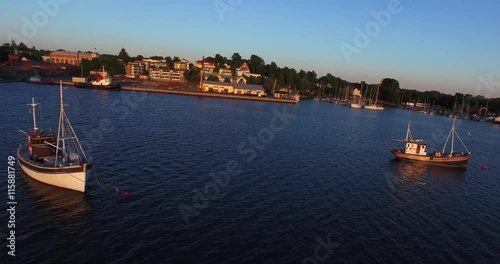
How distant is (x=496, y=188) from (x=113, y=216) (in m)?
43.4

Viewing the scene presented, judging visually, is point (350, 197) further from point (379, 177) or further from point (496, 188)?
point (496, 188)

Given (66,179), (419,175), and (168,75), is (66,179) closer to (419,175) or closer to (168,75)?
(419,175)

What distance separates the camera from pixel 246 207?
2828 cm

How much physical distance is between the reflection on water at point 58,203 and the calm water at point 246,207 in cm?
13

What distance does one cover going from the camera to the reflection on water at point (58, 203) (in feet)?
79.0

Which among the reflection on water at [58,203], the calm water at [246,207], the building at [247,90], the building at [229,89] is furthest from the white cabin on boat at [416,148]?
the building at [229,89]

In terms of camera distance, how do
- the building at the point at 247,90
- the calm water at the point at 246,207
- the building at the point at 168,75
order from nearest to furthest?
the calm water at the point at 246,207, the building at the point at 247,90, the building at the point at 168,75

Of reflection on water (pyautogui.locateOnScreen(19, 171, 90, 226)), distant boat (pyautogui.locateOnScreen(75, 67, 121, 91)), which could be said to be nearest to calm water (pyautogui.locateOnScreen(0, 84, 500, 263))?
reflection on water (pyautogui.locateOnScreen(19, 171, 90, 226))

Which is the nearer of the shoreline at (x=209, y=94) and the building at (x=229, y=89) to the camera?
the shoreline at (x=209, y=94)

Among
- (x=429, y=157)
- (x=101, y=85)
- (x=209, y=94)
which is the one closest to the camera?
(x=429, y=157)

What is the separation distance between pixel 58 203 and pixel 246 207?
14.3 metres

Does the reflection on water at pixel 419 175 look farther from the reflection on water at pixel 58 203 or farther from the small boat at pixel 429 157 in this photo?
the reflection on water at pixel 58 203

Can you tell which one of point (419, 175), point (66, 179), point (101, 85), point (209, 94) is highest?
point (101, 85)

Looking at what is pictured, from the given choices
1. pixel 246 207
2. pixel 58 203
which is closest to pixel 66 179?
pixel 58 203
